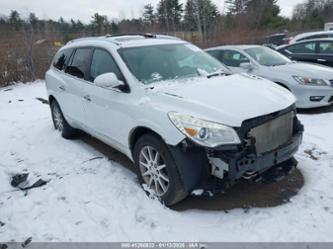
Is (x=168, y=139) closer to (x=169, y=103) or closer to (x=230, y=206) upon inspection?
(x=169, y=103)

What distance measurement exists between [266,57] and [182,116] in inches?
207

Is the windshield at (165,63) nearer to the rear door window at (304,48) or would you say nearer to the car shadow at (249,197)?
the car shadow at (249,197)

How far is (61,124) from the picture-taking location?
5.59 meters

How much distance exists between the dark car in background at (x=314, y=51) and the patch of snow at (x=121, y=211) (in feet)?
14.0

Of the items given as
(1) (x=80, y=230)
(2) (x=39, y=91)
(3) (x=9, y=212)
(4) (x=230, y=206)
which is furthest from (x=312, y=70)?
(2) (x=39, y=91)

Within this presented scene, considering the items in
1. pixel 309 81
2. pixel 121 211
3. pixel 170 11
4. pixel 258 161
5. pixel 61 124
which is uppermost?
pixel 170 11

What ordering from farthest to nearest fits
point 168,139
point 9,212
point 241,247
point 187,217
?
point 9,212 → point 187,217 → point 168,139 → point 241,247

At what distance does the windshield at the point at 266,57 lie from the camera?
6.92m

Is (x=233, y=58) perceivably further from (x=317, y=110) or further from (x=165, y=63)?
(x=165, y=63)

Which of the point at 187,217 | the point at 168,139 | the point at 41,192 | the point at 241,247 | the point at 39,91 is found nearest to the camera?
the point at 241,247

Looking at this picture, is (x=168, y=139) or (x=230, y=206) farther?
(x=230, y=206)

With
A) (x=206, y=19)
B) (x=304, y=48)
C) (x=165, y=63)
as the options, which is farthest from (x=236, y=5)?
(x=165, y=63)

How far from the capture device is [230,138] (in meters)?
2.58

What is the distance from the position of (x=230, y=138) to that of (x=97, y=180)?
79.9 inches
